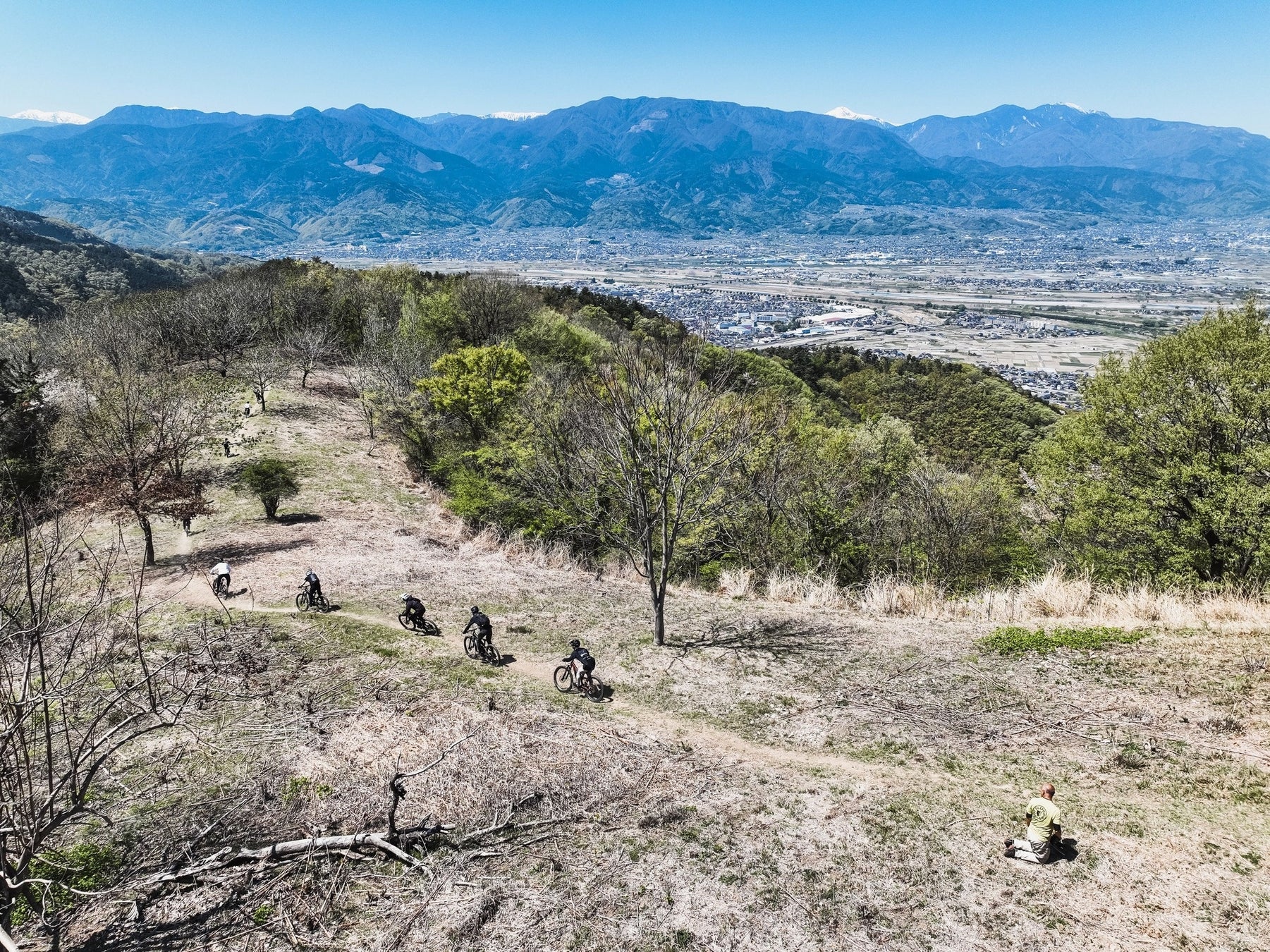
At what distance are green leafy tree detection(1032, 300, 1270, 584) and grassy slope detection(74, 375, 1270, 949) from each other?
7.30m

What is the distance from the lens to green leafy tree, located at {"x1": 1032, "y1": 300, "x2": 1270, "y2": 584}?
1697 centimetres

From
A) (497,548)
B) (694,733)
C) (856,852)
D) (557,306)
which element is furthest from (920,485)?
(557,306)

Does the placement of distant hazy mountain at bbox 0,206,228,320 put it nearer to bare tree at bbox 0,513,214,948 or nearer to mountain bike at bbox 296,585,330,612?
mountain bike at bbox 296,585,330,612

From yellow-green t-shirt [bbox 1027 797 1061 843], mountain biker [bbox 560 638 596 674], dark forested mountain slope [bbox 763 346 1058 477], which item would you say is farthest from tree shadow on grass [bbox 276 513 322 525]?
dark forested mountain slope [bbox 763 346 1058 477]

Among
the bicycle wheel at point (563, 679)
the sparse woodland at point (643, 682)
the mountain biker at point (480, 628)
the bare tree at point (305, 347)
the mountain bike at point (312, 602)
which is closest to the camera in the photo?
the sparse woodland at point (643, 682)

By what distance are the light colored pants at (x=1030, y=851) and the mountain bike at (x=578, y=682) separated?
7.22 m

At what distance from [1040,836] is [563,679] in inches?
334

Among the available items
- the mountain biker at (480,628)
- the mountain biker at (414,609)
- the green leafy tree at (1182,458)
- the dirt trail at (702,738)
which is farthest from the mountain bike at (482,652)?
the green leafy tree at (1182,458)

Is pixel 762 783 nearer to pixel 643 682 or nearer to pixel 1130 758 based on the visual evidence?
pixel 643 682

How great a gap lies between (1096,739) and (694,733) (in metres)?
6.33

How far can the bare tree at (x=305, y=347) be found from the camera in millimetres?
49906

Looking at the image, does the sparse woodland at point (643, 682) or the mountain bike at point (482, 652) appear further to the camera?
the mountain bike at point (482, 652)

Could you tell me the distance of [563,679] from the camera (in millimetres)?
13188

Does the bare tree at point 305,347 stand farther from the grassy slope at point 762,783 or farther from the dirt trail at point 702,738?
the dirt trail at point 702,738
